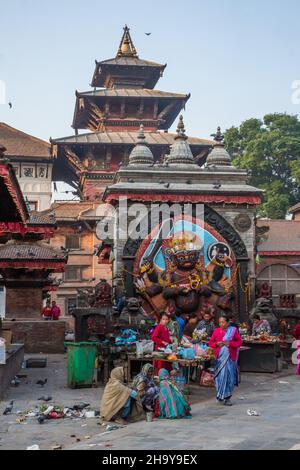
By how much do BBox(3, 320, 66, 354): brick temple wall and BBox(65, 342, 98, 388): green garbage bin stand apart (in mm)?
8747

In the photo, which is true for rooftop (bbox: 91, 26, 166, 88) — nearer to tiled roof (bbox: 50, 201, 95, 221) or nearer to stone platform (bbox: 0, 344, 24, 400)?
tiled roof (bbox: 50, 201, 95, 221)

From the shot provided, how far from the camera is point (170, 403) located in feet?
36.0

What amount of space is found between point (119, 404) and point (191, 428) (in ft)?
4.60

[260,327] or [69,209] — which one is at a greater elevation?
[69,209]

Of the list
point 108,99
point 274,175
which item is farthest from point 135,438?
point 274,175

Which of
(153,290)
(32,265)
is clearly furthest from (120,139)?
(153,290)

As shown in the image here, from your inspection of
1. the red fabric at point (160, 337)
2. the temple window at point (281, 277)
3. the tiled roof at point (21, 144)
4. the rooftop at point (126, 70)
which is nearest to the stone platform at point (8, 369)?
the red fabric at point (160, 337)

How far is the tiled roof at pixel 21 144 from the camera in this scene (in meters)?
45.1

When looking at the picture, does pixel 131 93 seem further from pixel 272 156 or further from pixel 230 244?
pixel 230 244

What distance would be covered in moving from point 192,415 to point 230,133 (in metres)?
44.2

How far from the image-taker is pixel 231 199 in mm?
22188

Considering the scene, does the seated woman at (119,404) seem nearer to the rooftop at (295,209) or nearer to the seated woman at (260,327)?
the seated woman at (260,327)

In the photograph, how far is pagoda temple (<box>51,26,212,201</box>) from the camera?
39344 mm

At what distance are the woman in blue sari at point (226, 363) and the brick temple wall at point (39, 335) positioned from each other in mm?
11648
